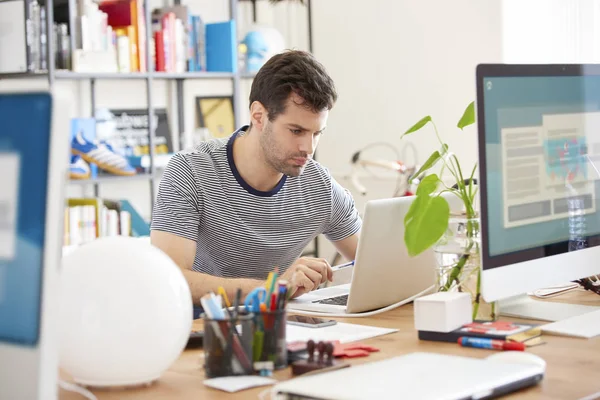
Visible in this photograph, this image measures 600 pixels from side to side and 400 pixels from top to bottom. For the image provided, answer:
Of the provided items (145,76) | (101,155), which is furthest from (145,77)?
(101,155)

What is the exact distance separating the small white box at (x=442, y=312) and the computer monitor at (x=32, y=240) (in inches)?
30.9

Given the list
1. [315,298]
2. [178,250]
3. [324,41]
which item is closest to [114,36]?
[324,41]

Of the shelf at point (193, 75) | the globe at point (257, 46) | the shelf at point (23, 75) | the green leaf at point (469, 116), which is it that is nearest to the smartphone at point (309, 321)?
the green leaf at point (469, 116)

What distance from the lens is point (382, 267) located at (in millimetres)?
1926

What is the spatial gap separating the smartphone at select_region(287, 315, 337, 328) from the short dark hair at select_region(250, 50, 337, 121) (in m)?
0.80

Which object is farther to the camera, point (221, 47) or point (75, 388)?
point (221, 47)

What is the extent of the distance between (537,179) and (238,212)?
38.1 inches

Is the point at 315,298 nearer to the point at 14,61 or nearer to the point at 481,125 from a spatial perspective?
the point at 481,125

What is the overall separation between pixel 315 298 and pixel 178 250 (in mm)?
416

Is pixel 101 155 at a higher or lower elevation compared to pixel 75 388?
higher

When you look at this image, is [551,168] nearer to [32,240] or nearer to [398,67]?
[32,240]

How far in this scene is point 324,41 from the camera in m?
4.89

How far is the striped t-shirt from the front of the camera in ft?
7.88

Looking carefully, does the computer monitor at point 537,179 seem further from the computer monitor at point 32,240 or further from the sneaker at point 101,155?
the sneaker at point 101,155
